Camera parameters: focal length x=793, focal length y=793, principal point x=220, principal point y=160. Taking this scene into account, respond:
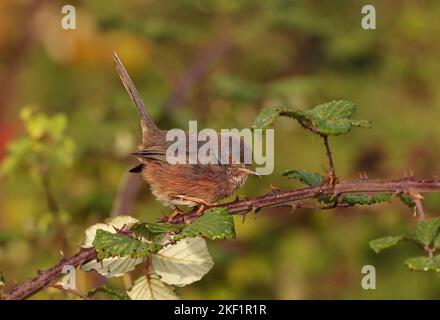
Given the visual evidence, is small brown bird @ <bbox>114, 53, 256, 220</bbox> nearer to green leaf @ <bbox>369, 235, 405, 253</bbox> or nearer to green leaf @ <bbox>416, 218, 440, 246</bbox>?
green leaf @ <bbox>369, 235, 405, 253</bbox>

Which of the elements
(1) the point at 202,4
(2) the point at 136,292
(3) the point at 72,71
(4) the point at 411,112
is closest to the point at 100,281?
(2) the point at 136,292

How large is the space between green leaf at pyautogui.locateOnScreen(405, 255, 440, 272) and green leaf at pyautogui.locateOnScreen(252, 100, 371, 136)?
54cm

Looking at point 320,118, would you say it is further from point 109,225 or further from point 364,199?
point 109,225

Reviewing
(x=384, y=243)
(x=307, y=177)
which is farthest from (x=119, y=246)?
(x=384, y=243)

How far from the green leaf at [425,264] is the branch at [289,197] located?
0.26 metres

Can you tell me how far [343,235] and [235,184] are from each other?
3562 mm

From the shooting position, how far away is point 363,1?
9.91 m

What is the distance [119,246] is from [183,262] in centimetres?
56

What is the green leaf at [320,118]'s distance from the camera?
2881mm

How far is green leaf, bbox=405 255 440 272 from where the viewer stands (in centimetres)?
287

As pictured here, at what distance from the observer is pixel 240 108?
752cm

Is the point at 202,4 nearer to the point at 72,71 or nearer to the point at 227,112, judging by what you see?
the point at 227,112

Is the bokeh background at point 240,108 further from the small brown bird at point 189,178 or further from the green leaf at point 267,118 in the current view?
the green leaf at point 267,118

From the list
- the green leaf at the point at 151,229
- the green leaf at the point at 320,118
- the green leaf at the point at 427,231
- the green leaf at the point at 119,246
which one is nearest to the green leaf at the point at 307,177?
the green leaf at the point at 320,118
